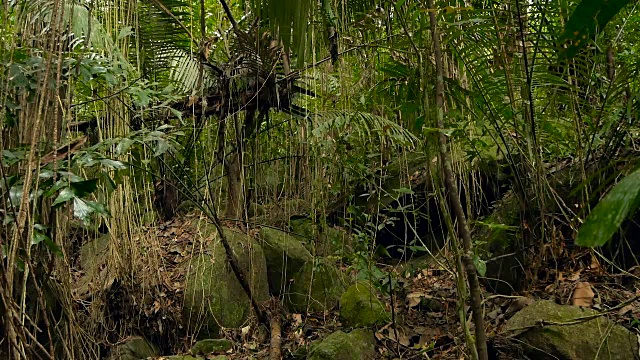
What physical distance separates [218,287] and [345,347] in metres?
1.29

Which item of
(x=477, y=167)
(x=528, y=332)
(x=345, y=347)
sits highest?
(x=477, y=167)

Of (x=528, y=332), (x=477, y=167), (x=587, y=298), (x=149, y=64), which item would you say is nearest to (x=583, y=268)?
(x=587, y=298)

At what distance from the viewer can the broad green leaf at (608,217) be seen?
0.30m

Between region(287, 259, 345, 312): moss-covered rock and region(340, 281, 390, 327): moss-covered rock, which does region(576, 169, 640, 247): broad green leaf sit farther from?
region(287, 259, 345, 312): moss-covered rock

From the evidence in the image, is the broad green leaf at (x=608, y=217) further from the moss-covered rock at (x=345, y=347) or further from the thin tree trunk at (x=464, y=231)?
the moss-covered rock at (x=345, y=347)

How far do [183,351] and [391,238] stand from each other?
65.5 inches

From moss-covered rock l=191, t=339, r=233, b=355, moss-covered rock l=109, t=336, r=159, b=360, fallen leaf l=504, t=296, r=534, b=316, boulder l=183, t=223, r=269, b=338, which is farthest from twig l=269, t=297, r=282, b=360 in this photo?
fallen leaf l=504, t=296, r=534, b=316

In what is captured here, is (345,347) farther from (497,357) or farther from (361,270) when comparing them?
(497,357)

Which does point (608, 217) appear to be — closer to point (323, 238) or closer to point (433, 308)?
point (433, 308)

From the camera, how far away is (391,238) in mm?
4137

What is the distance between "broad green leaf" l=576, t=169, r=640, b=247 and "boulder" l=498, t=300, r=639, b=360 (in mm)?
1936

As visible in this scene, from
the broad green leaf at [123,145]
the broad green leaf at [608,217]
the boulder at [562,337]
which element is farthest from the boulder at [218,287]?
the broad green leaf at [608,217]

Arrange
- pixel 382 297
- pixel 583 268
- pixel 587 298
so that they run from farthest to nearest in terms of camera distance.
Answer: pixel 382 297 < pixel 583 268 < pixel 587 298

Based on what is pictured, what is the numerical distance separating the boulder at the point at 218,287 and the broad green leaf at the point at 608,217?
3.05 meters
